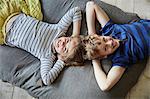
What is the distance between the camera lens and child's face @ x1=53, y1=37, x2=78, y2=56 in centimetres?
139

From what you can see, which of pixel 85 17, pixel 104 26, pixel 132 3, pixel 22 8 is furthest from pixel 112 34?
pixel 22 8

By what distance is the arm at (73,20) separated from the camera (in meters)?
1.51

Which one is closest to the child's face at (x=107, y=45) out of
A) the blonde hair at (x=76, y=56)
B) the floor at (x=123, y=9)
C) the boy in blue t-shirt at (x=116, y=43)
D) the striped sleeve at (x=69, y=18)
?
the boy in blue t-shirt at (x=116, y=43)

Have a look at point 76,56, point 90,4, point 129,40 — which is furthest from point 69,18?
point 129,40

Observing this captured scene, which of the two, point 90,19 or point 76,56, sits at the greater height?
point 90,19

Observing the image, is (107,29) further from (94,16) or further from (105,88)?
(105,88)

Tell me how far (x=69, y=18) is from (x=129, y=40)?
34 centimetres

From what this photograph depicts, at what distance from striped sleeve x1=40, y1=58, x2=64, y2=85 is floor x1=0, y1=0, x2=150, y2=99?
24 centimetres

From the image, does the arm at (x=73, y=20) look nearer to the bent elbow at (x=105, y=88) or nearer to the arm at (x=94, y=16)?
the arm at (x=94, y=16)

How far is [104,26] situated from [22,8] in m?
0.48

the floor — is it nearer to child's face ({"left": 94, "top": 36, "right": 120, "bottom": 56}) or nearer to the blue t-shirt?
the blue t-shirt

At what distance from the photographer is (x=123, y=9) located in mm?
1713

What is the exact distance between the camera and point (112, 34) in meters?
1.47

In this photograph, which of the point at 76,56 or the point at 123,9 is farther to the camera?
the point at 123,9
